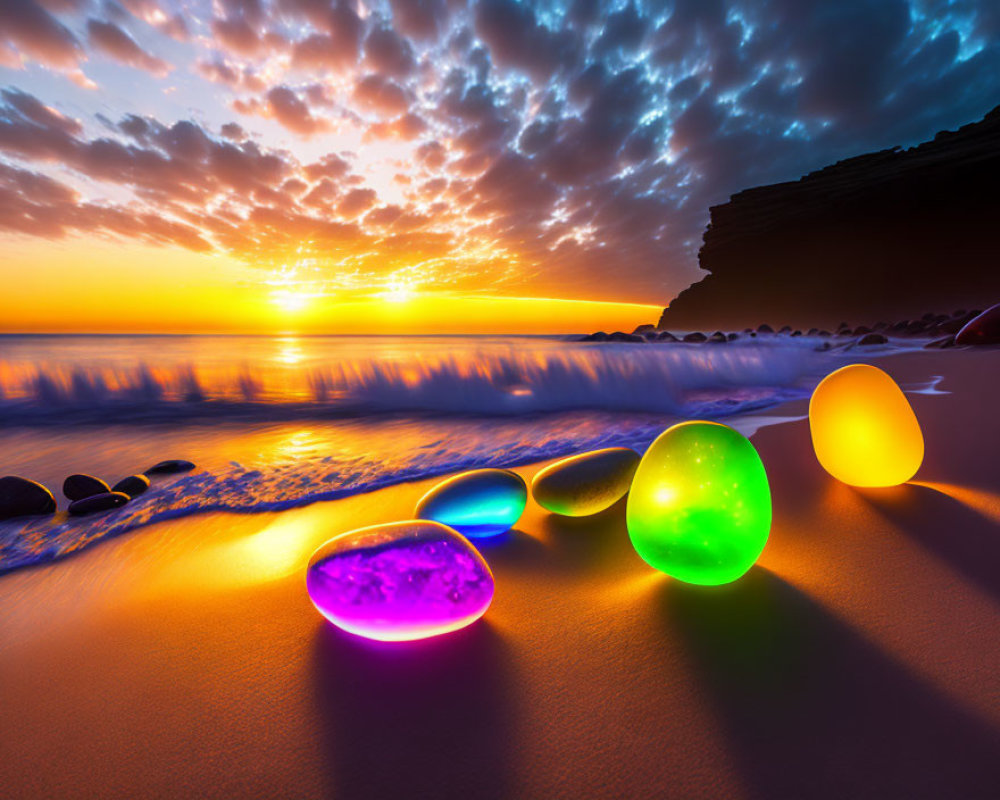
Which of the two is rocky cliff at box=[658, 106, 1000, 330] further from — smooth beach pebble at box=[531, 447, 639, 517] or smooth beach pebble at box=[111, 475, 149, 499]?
smooth beach pebble at box=[111, 475, 149, 499]

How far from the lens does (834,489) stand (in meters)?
1.94

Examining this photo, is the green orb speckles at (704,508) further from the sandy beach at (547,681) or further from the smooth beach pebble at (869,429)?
the smooth beach pebble at (869,429)

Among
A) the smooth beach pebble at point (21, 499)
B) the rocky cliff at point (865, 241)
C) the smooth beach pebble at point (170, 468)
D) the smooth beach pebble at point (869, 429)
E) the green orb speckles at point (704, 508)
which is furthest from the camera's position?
the rocky cliff at point (865, 241)

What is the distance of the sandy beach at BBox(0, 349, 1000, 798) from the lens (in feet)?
A: 2.30

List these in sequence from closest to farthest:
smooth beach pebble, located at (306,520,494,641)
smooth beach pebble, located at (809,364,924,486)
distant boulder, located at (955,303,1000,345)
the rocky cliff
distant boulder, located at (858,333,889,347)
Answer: smooth beach pebble, located at (306,520,494,641) → smooth beach pebble, located at (809,364,924,486) → distant boulder, located at (955,303,1000,345) → distant boulder, located at (858,333,889,347) → the rocky cliff

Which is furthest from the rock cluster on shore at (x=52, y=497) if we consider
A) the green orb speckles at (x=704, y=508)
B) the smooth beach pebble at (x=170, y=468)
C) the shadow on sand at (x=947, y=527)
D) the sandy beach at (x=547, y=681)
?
the shadow on sand at (x=947, y=527)

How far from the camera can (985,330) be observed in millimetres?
8047

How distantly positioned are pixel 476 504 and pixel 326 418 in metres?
3.58

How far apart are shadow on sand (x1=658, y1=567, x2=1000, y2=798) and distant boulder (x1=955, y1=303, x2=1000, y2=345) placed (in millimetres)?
11129

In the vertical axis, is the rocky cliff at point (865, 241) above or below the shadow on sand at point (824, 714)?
above

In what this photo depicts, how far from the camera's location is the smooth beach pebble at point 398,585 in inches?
39.4

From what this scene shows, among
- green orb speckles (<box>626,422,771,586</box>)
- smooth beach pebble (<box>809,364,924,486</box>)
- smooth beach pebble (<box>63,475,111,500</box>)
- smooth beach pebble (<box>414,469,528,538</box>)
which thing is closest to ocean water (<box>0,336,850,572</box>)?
smooth beach pebble (<box>63,475,111,500</box>)

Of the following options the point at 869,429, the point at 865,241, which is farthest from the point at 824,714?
the point at 865,241

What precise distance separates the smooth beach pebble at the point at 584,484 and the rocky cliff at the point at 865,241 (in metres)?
27.7
